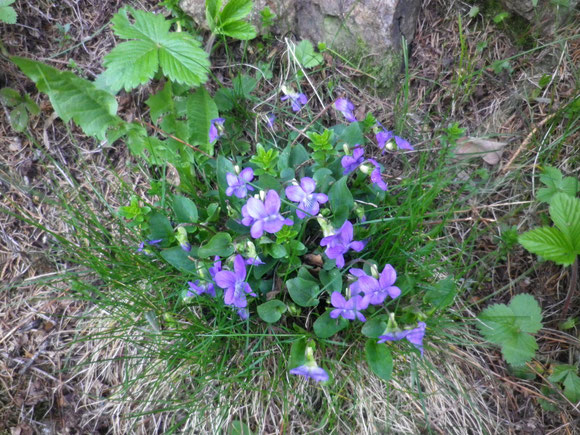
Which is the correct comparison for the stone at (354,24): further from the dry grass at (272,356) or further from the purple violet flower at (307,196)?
the purple violet flower at (307,196)

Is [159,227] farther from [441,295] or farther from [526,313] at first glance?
[526,313]

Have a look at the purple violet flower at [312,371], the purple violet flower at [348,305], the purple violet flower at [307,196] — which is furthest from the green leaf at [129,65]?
the purple violet flower at [312,371]

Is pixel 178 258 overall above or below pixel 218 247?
below

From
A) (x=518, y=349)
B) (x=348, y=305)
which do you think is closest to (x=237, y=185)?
(x=348, y=305)

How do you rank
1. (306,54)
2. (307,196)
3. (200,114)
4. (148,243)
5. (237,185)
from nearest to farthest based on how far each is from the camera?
(307,196) < (237,185) < (148,243) < (200,114) < (306,54)

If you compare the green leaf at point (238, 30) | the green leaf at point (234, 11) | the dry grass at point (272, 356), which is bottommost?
the dry grass at point (272, 356)

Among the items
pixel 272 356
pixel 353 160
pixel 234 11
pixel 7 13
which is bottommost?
pixel 272 356
